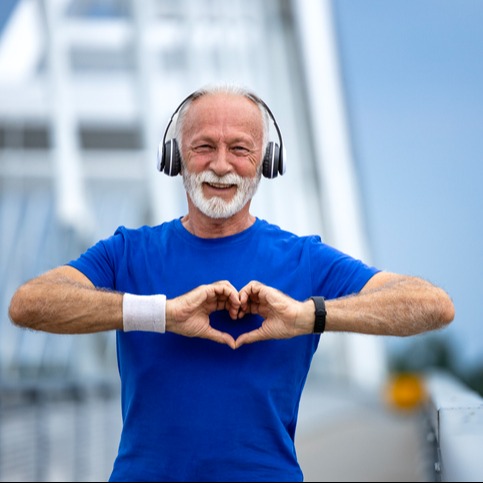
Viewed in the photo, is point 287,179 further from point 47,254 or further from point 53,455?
point 53,455

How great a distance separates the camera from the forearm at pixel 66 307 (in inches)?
147

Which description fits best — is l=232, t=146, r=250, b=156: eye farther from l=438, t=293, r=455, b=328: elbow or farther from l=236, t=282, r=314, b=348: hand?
l=438, t=293, r=455, b=328: elbow

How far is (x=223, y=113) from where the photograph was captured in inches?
155

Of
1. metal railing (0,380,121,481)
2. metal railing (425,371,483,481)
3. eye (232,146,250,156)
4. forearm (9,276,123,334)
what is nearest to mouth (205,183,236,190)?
eye (232,146,250,156)

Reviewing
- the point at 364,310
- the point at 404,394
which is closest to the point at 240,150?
the point at 364,310

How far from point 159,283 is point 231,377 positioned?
1.19 feet

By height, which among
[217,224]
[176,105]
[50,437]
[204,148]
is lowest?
[50,437]

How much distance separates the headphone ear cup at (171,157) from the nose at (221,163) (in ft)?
0.65

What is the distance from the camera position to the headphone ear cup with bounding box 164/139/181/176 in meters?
4.04

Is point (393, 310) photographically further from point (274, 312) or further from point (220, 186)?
point (220, 186)

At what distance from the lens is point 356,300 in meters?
3.76

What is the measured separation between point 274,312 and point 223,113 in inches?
25.0

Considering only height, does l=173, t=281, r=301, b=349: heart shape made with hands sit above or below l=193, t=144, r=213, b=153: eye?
below

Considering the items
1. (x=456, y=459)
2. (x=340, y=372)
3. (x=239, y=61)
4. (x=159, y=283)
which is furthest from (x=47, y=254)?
(x=340, y=372)
